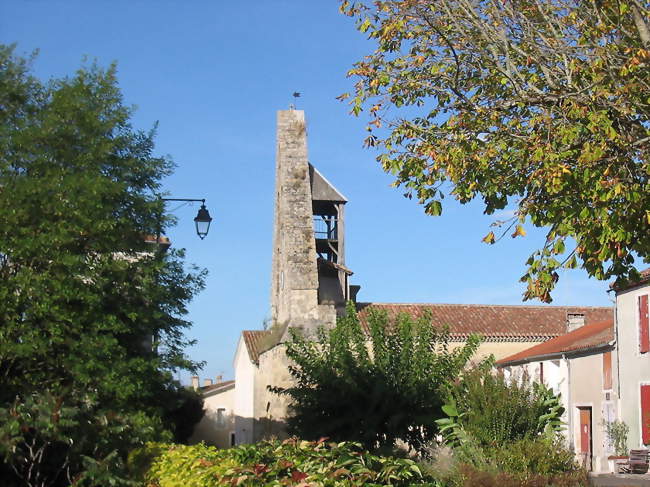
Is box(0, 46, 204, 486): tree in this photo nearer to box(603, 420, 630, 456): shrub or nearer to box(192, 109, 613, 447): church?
box(192, 109, 613, 447): church

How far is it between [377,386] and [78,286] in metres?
8.54

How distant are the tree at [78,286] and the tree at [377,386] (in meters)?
5.82

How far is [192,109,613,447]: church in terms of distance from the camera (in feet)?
92.9

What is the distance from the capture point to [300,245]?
2864 cm

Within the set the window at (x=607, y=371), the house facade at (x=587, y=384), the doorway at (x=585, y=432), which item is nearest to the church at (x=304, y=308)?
the house facade at (x=587, y=384)

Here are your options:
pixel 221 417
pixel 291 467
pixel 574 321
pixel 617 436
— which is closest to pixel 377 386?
pixel 617 436

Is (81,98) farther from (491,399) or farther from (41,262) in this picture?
(491,399)

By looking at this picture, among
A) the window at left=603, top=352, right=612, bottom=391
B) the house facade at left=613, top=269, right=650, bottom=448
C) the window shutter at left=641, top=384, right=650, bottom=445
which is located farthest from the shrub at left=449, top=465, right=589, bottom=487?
the window at left=603, top=352, right=612, bottom=391

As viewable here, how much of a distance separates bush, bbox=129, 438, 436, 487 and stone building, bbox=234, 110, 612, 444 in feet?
46.3

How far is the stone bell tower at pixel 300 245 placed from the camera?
2830cm

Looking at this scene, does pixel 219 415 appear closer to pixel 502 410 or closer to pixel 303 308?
pixel 303 308

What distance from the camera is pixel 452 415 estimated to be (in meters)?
15.3

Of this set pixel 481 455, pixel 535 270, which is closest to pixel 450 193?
pixel 535 270

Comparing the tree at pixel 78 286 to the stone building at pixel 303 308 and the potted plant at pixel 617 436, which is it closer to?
the stone building at pixel 303 308
